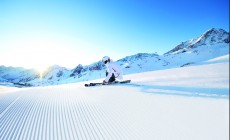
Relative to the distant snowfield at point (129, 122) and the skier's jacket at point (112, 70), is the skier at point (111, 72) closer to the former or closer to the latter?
the skier's jacket at point (112, 70)

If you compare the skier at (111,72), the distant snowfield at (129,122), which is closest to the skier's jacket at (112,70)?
the skier at (111,72)

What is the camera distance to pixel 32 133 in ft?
16.3

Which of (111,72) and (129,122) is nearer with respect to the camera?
(129,122)

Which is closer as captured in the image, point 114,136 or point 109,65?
point 114,136

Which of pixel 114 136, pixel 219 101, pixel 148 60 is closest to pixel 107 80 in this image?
pixel 219 101

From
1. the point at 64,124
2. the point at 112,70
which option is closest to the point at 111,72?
the point at 112,70

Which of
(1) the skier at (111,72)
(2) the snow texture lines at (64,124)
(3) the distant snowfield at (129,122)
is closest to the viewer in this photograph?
(3) the distant snowfield at (129,122)

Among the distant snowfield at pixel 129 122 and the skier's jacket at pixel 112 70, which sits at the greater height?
the skier's jacket at pixel 112 70

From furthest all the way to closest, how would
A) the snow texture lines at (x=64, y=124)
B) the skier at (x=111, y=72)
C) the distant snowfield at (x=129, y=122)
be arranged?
the skier at (x=111, y=72) < the snow texture lines at (x=64, y=124) < the distant snowfield at (x=129, y=122)

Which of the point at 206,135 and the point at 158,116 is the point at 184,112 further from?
the point at 206,135

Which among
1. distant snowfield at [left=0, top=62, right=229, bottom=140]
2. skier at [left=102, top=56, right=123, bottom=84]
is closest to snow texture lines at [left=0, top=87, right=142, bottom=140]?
distant snowfield at [left=0, top=62, right=229, bottom=140]

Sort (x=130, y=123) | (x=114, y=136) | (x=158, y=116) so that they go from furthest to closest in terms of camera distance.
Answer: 1. (x=158, y=116)
2. (x=130, y=123)
3. (x=114, y=136)

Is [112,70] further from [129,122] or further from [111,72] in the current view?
[129,122]

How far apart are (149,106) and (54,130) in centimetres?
334
